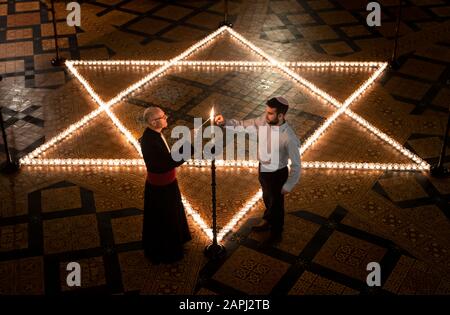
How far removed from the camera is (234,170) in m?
5.75

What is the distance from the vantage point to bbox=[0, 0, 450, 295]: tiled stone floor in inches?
182

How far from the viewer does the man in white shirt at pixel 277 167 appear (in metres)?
4.29

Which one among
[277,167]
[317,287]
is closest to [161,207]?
[277,167]

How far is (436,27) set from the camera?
8453 mm

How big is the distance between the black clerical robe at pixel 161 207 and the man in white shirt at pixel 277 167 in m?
0.49

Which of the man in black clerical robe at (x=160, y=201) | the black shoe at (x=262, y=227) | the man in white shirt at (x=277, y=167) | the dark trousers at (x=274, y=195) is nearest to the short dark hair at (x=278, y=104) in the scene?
the man in white shirt at (x=277, y=167)

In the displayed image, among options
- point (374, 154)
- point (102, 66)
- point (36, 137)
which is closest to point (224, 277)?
point (374, 154)

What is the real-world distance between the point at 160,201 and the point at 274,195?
0.91 metres

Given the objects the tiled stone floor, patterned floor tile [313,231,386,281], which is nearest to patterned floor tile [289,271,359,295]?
the tiled stone floor

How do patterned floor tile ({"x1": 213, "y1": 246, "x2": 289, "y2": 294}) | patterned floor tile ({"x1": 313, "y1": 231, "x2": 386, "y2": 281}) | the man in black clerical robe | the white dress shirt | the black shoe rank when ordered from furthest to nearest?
the black shoe < patterned floor tile ({"x1": 313, "y1": 231, "x2": 386, "y2": 281}) < patterned floor tile ({"x1": 213, "y1": 246, "x2": 289, "y2": 294}) < the white dress shirt < the man in black clerical robe

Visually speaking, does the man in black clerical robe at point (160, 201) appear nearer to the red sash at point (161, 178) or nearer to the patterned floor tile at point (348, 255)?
the red sash at point (161, 178)

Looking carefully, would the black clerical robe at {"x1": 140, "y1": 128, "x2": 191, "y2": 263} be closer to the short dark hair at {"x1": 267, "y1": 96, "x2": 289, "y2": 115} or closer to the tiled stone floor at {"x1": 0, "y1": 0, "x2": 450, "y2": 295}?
the tiled stone floor at {"x1": 0, "y1": 0, "x2": 450, "y2": 295}

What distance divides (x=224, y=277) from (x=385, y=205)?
1674mm
